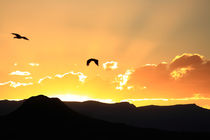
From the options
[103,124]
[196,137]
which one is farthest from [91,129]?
[196,137]

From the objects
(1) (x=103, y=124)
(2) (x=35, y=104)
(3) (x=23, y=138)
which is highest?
(2) (x=35, y=104)

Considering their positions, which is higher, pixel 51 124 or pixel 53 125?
pixel 51 124

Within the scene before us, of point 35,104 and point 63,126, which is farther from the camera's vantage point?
point 35,104

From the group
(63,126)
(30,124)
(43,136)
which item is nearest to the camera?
(43,136)

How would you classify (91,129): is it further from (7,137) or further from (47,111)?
(7,137)

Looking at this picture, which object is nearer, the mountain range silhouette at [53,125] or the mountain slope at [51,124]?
the mountain range silhouette at [53,125]

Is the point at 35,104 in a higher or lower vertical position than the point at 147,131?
higher

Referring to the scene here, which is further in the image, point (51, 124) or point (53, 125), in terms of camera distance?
point (51, 124)

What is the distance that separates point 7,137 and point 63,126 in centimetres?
3299

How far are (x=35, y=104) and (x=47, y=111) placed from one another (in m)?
7.42

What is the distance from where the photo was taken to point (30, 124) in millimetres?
132500

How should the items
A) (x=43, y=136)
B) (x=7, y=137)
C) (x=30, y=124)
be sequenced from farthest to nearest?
(x=30, y=124)
(x=43, y=136)
(x=7, y=137)

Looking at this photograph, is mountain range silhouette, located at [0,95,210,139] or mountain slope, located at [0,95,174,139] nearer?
mountain range silhouette, located at [0,95,210,139]

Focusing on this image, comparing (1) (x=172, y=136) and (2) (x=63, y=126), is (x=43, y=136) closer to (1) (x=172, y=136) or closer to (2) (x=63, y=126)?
(2) (x=63, y=126)
